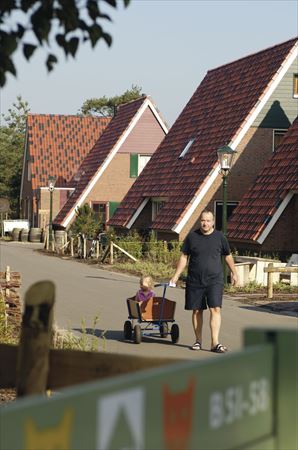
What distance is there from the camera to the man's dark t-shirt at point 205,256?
47.0ft

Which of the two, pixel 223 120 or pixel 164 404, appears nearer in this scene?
pixel 164 404

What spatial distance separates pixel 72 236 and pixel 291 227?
14.0m

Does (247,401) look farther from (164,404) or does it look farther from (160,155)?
(160,155)

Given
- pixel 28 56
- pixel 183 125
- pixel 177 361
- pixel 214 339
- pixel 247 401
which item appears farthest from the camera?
pixel 183 125

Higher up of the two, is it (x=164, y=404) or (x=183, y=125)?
(x=183, y=125)

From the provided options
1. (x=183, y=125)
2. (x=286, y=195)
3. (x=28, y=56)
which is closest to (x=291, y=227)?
(x=286, y=195)

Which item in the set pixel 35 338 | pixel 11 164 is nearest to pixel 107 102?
pixel 11 164

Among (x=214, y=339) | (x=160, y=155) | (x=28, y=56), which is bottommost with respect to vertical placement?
(x=214, y=339)

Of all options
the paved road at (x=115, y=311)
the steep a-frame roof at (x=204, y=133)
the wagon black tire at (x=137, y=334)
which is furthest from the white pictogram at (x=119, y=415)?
the steep a-frame roof at (x=204, y=133)

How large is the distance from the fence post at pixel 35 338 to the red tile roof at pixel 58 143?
6037 centimetres

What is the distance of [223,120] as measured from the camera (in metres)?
37.3

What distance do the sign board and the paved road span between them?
4679 millimetres

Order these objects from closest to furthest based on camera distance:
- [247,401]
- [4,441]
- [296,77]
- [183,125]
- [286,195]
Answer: [4,441]
[247,401]
[286,195]
[296,77]
[183,125]

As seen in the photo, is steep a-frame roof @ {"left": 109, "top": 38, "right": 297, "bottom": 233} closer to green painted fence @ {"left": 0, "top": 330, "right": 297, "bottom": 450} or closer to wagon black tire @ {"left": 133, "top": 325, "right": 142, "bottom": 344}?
wagon black tire @ {"left": 133, "top": 325, "right": 142, "bottom": 344}
